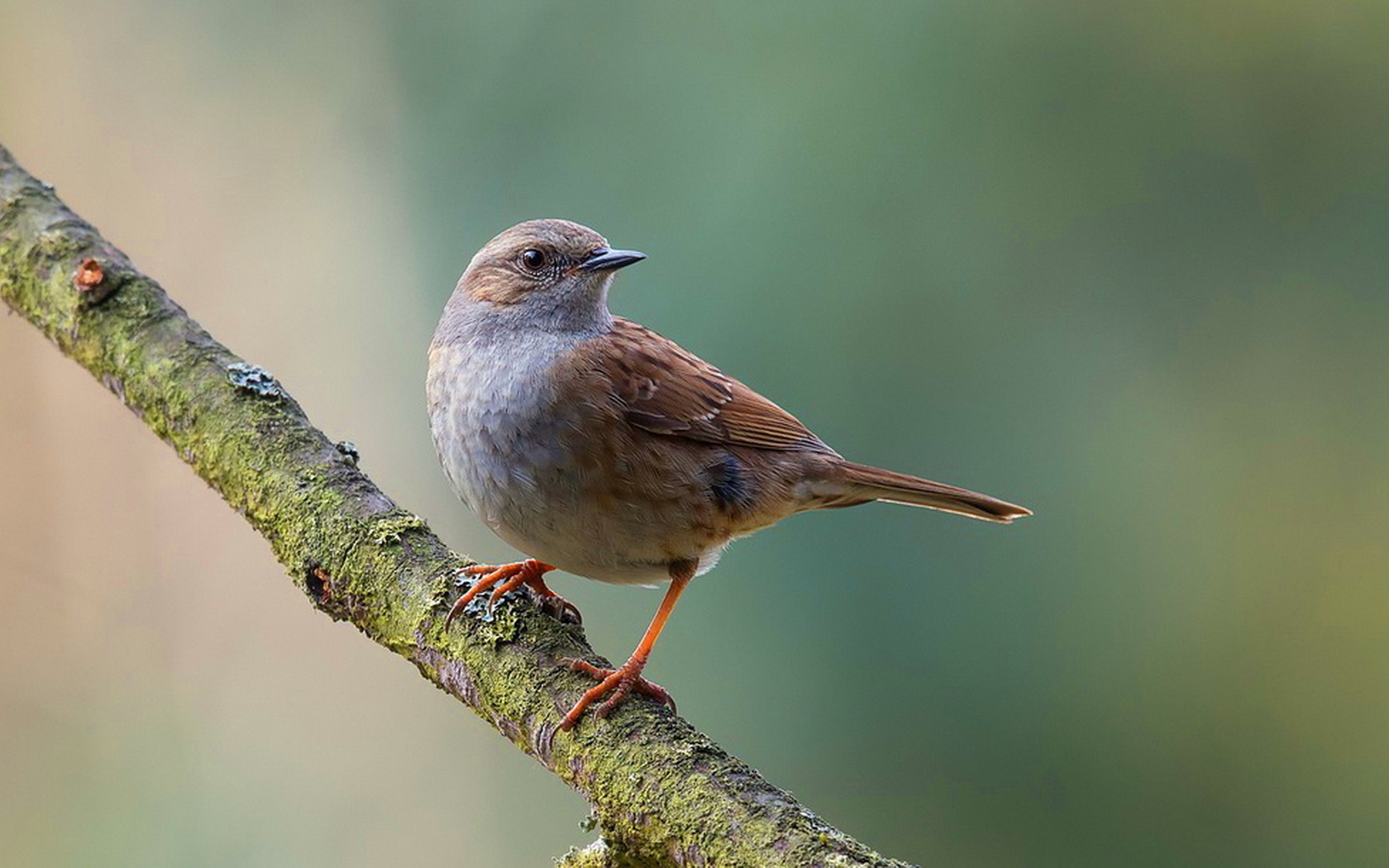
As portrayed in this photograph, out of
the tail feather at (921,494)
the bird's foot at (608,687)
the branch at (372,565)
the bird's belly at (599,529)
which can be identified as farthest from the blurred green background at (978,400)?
the branch at (372,565)

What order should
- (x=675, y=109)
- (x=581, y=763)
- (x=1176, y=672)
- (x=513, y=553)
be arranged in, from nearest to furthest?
(x=581, y=763) < (x=1176, y=672) < (x=675, y=109) < (x=513, y=553)

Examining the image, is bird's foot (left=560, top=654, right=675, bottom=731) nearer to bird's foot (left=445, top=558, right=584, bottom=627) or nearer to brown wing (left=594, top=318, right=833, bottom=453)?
bird's foot (left=445, top=558, right=584, bottom=627)

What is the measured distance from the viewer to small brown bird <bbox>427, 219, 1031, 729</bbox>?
3750mm

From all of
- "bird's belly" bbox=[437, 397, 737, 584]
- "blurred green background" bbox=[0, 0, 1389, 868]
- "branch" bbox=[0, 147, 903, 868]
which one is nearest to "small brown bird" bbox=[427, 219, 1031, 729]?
"bird's belly" bbox=[437, 397, 737, 584]

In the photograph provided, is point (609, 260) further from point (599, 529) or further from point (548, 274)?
point (599, 529)

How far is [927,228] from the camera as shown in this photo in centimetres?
467

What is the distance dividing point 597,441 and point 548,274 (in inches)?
33.0

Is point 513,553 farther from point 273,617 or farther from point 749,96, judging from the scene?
point 749,96

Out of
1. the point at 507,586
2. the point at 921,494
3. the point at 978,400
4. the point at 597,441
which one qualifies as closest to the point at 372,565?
the point at 507,586

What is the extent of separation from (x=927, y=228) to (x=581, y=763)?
2.66 meters

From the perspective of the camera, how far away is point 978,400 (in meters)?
4.53

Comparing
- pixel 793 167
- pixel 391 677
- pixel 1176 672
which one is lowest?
pixel 391 677

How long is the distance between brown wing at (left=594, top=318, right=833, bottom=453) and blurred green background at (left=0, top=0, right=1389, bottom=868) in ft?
0.90

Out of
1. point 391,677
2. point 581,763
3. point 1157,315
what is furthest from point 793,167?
point 391,677
